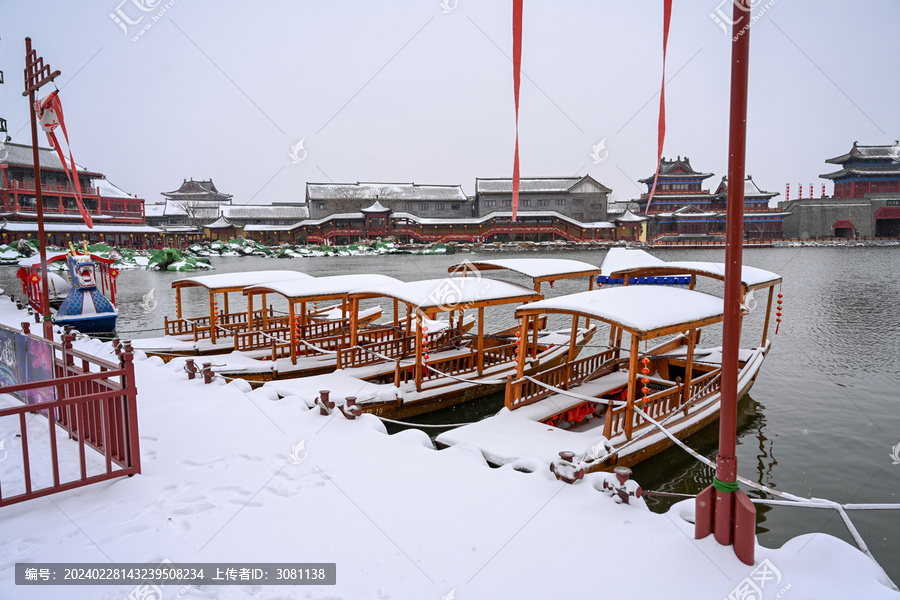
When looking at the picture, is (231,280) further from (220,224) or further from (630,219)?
(220,224)

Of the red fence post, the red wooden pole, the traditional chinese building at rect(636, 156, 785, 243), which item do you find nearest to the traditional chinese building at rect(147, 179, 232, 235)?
the traditional chinese building at rect(636, 156, 785, 243)

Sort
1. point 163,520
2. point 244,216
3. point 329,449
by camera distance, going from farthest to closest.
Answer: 1. point 244,216
2. point 329,449
3. point 163,520

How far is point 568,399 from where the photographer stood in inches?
348

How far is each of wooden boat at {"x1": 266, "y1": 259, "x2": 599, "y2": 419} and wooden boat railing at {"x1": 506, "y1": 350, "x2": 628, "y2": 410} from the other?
1.36ft

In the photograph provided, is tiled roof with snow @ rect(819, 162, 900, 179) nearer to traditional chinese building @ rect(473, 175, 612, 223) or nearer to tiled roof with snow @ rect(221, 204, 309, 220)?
traditional chinese building @ rect(473, 175, 612, 223)

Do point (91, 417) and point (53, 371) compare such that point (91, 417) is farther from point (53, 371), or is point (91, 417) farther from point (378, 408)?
point (378, 408)

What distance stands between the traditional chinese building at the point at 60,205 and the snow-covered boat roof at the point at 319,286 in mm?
43736

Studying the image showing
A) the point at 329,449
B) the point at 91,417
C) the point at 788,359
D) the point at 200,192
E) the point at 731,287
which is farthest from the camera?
the point at 200,192

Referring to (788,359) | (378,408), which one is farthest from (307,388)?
(788,359)

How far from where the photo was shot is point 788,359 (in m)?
15.8

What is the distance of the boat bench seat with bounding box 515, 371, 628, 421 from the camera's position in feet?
26.6

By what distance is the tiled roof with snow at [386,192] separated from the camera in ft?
226

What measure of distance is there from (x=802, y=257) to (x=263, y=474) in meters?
58.4

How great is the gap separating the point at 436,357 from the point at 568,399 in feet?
13.1
